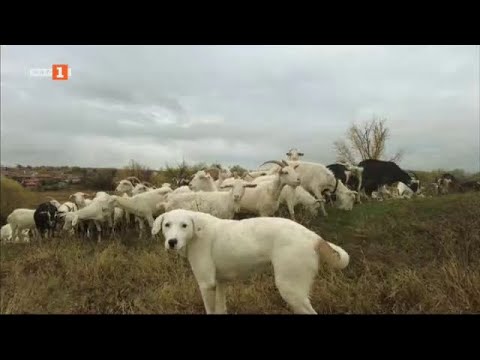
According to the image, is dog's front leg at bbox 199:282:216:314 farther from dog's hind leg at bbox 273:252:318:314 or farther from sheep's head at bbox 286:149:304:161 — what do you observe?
sheep's head at bbox 286:149:304:161

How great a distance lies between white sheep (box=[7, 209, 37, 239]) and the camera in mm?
8562

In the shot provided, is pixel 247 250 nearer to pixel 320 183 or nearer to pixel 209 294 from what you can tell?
pixel 209 294

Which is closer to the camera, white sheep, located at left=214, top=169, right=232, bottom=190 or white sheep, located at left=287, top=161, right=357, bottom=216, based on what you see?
white sheep, located at left=214, top=169, right=232, bottom=190

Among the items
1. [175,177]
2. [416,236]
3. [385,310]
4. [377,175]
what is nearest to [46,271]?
[175,177]

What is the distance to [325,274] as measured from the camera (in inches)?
211

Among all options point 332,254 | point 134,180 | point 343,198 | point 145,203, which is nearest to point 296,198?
point 343,198

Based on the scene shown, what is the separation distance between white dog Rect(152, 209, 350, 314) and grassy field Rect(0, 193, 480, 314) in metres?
0.83

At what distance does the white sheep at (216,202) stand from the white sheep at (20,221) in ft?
8.95

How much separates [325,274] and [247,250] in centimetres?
160

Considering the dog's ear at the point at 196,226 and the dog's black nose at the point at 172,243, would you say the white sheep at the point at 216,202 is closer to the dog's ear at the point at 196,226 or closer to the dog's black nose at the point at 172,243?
the dog's ear at the point at 196,226

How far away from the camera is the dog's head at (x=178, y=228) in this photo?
398 cm

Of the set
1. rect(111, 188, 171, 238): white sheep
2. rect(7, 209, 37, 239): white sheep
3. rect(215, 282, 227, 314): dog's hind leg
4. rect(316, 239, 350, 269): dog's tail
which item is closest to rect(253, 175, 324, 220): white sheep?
rect(111, 188, 171, 238): white sheep

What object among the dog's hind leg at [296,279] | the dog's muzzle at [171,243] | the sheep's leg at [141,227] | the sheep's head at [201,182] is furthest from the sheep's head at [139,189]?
the dog's hind leg at [296,279]

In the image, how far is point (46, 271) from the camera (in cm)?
692
